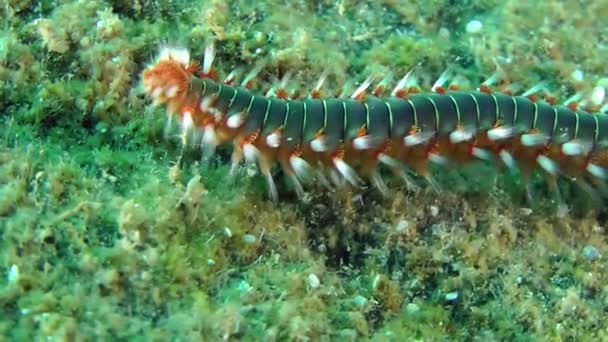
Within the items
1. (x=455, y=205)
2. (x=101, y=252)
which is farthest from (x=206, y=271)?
(x=455, y=205)

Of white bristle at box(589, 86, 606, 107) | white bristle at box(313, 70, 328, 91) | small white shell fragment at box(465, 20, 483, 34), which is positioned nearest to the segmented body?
white bristle at box(313, 70, 328, 91)

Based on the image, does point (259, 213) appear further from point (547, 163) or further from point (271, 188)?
point (547, 163)

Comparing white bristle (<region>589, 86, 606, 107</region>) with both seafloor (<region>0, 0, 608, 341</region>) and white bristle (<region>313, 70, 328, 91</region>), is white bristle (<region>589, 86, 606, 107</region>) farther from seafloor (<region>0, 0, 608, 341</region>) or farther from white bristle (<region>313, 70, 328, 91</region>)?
white bristle (<region>313, 70, 328, 91</region>)

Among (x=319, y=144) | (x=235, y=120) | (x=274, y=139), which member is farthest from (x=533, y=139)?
(x=235, y=120)

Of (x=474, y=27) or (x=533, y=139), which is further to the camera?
(x=474, y=27)

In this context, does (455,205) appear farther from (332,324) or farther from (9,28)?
(9,28)

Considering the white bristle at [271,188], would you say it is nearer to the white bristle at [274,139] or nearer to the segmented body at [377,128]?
the segmented body at [377,128]

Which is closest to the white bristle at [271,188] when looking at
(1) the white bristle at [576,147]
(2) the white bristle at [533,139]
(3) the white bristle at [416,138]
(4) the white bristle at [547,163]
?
(3) the white bristle at [416,138]
